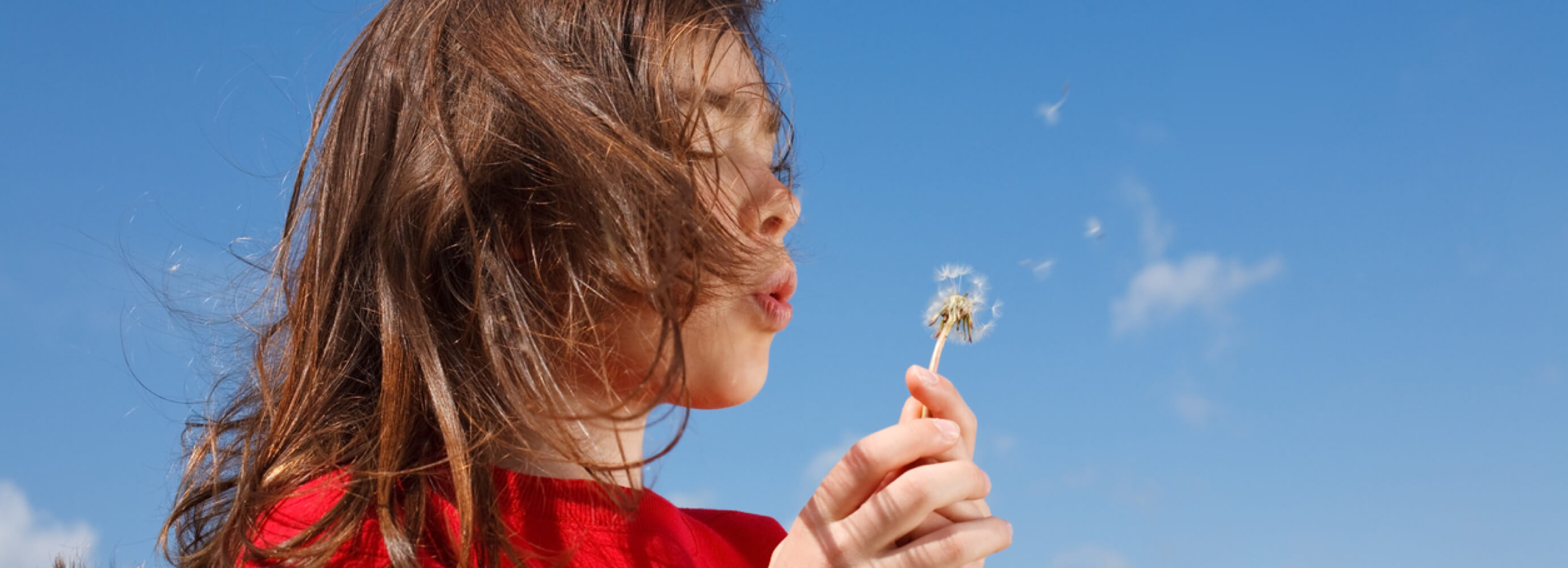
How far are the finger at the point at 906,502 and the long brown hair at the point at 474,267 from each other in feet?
1.37

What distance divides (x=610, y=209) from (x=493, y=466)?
0.54 metres

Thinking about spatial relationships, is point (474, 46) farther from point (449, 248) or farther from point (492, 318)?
point (492, 318)

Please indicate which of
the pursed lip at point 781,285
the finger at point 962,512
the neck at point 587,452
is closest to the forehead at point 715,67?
the pursed lip at point 781,285

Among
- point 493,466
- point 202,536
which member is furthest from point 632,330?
point 202,536

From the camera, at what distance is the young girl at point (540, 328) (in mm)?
1867

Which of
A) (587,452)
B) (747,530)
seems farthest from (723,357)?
(747,530)

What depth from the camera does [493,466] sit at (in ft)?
6.72

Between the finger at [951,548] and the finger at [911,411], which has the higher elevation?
the finger at [911,411]

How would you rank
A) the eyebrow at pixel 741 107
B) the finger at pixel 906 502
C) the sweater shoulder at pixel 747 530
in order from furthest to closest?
the sweater shoulder at pixel 747 530, the eyebrow at pixel 741 107, the finger at pixel 906 502

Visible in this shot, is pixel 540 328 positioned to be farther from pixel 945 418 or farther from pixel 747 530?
pixel 747 530

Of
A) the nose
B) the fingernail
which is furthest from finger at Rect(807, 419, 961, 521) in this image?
the nose

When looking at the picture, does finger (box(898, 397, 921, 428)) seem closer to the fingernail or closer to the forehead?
the fingernail

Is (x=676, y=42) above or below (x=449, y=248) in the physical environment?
above

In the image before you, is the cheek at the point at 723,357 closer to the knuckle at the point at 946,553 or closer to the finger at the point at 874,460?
the finger at the point at 874,460
